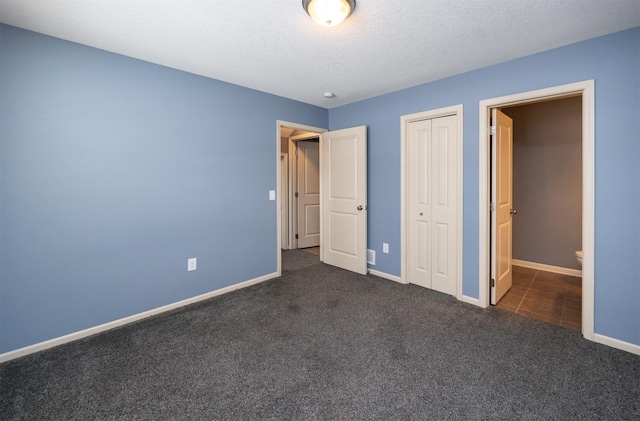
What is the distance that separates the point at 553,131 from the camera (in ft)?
12.9

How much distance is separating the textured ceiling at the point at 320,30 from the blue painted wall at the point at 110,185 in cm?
27

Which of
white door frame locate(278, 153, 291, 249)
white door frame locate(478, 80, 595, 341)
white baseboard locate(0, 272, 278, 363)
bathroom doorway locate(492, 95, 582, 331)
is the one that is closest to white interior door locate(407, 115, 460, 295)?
white door frame locate(478, 80, 595, 341)

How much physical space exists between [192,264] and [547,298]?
12.3 ft

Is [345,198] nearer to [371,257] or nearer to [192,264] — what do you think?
[371,257]

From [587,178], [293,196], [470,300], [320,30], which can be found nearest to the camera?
[320,30]

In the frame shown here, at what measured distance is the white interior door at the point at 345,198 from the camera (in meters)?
3.81

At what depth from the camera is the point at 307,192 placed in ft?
18.7

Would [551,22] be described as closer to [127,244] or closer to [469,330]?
[469,330]

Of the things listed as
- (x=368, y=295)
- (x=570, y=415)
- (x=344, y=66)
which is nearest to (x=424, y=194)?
(x=368, y=295)

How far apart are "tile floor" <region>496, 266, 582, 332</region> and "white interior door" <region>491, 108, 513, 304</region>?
0.17 metres

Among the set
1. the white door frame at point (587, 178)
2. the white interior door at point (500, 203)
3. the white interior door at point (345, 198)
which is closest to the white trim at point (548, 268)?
the white interior door at point (500, 203)

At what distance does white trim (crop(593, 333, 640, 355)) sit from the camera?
2.08 m

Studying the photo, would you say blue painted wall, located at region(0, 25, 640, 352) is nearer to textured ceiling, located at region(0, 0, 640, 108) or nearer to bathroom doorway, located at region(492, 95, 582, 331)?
textured ceiling, located at region(0, 0, 640, 108)

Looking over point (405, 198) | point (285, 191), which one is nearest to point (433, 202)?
point (405, 198)
